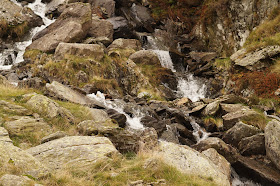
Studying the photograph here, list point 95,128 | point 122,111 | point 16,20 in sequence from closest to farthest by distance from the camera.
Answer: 1. point 95,128
2. point 122,111
3. point 16,20

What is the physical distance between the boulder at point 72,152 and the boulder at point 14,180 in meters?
1.16

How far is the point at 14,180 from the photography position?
151 inches

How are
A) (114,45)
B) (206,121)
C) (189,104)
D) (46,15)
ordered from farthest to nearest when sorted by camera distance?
(46,15) → (114,45) → (189,104) → (206,121)

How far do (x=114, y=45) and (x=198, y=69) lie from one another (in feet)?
27.5

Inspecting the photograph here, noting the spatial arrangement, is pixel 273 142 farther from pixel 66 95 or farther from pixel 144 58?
pixel 144 58

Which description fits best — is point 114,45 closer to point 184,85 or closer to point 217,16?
point 184,85

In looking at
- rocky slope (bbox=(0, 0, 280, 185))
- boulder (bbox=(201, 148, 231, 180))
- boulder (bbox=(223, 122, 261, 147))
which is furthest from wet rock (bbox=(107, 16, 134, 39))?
boulder (bbox=(201, 148, 231, 180))

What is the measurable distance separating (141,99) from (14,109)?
9.31 meters

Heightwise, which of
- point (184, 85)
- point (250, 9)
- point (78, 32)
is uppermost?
point (250, 9)

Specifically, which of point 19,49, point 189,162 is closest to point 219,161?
point 189,162

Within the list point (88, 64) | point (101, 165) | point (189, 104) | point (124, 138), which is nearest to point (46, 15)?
point (88, 64)

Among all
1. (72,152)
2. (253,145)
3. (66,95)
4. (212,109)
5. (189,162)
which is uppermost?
(72,152)

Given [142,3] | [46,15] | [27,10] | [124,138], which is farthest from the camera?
[142,3]

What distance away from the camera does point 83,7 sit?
24.3 meters
